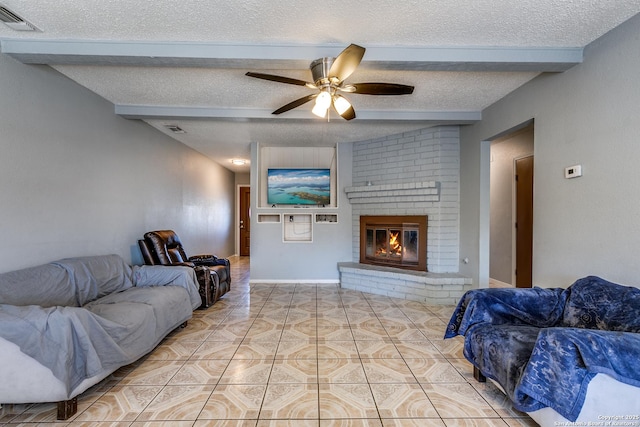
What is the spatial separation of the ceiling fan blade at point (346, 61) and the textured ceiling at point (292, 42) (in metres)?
0.25

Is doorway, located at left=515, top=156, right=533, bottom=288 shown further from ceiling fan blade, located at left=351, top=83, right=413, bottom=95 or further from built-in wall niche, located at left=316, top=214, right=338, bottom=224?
ceiling fan blade, located at left=351, top=83, right=413, bottom=95

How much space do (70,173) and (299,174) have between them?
3.03 metres

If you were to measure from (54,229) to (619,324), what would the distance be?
165 inches

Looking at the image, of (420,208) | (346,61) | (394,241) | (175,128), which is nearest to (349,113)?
(346,61)

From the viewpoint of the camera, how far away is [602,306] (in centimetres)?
170

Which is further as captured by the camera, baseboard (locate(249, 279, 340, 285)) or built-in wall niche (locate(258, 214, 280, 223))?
built-in wall niche (locate(258, 214, 280, 223))

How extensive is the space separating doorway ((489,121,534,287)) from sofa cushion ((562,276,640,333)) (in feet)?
8.41

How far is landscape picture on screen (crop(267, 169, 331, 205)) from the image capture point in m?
4.87

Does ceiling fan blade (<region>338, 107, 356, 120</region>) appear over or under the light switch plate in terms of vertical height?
over

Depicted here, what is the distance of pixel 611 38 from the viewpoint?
1.92 meters

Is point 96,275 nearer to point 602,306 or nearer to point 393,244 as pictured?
point 393,244

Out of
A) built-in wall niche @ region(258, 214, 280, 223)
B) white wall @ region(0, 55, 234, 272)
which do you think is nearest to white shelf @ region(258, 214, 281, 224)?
built-in wall niche @ region(258, 214, 280, 223)

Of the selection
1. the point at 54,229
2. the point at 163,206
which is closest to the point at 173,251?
the point at 163,206

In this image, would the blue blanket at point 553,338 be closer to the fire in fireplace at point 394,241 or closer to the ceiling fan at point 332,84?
the ceiling fan at point 332,84
